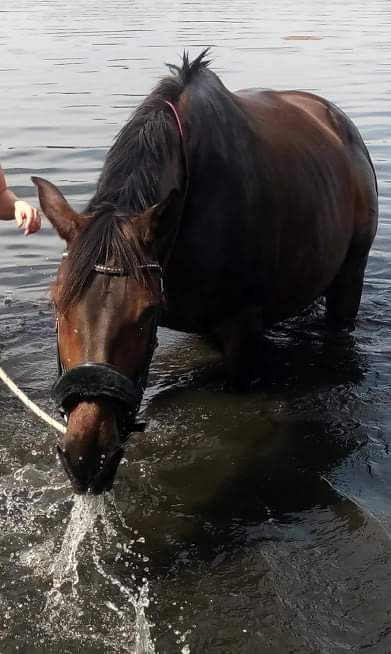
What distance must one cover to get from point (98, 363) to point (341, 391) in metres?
2.80

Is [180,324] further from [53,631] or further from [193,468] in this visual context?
[53,631]

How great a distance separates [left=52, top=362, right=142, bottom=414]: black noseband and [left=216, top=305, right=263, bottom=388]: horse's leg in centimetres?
188

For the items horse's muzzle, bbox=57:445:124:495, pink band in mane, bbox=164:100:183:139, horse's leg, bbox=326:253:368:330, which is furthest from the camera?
horse's leg, bbox=326:253:368:330

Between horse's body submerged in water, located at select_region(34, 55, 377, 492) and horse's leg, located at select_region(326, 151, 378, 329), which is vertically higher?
horse's body submerged in water, located at select_region(34, 55, 377, 492)

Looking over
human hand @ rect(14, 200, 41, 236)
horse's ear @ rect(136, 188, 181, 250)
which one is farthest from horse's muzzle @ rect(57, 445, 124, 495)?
human hand @ rect(14, 200, 41, 236)

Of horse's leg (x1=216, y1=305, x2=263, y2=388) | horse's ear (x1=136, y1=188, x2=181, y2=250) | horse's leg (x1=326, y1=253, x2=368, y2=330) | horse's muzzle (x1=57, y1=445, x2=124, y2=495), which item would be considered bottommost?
horse's leg (x1=326, y1=253, x2=368, y2=330)

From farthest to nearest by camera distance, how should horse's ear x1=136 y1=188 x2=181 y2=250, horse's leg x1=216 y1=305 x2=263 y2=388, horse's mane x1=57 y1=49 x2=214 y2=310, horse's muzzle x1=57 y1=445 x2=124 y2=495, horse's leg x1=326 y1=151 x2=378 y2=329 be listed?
horse's leg x1=326 y1=151 x2=378 y2=329 < horse's leg x1=216 y1=305 x2=263 y2=388 < horse's ear x1=136 y1=188 x2=181 y2=250 < horse's mane x1=57 y1=49 x2=214 y2=310 < horse's muzzle x1=57 y1=445 x2=124 y2=495

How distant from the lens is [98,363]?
284 centimetres

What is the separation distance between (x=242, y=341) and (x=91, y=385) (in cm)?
209

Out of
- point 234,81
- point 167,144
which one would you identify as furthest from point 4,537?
point 234,81

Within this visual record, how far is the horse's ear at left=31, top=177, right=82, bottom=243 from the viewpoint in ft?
10.2

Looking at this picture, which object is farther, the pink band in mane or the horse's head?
the pink band in mane

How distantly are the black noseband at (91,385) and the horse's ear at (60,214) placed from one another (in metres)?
0.57

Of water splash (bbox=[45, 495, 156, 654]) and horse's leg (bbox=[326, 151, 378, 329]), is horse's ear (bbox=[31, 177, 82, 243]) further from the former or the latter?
horse's leg (bbox=[326, 151, 378, 329])
